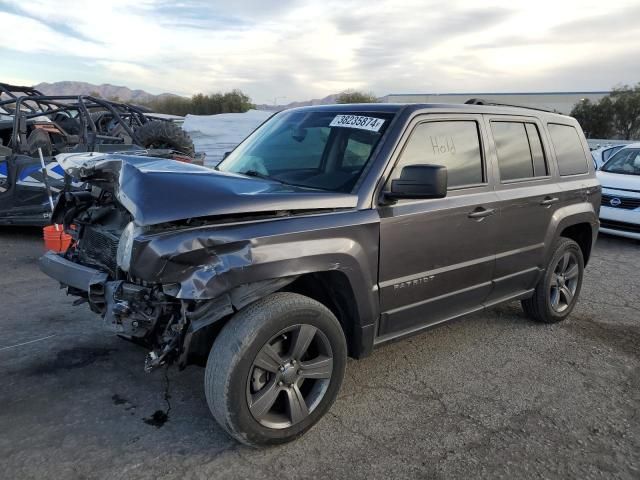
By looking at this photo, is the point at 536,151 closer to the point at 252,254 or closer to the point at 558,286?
the point at 558,286

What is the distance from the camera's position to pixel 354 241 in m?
2.99

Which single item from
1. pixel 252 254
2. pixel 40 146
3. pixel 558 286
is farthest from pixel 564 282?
pixel 40 146

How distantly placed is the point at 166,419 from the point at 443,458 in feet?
5.29

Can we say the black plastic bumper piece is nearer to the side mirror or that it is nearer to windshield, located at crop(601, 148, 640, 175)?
the side mirror

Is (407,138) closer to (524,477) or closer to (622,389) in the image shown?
(524,477)

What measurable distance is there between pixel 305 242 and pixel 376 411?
125 centimetres

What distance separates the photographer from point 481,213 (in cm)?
372

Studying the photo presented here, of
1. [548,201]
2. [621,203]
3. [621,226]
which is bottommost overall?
[621,226]

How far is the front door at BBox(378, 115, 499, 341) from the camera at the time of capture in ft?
10.7

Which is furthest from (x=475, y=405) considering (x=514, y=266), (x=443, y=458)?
(x=514, y=266)

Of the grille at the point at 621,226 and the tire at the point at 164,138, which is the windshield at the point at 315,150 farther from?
the grille at the point at 621,226

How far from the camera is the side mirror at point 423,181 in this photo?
9.68 feet

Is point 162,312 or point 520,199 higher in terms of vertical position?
point 520,199

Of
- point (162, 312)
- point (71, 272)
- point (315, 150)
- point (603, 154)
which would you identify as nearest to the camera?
point (162, 312)
